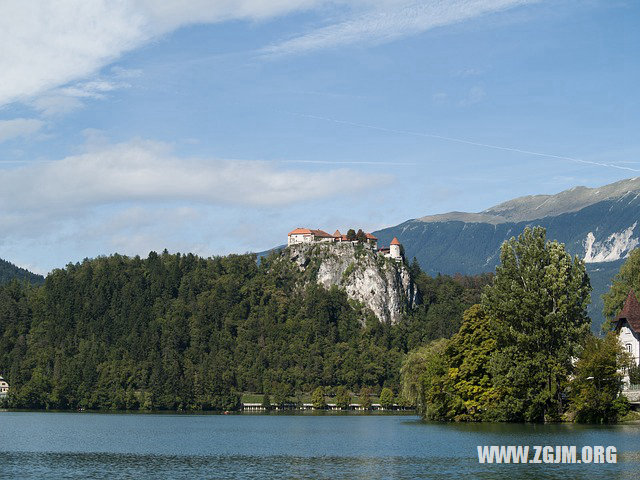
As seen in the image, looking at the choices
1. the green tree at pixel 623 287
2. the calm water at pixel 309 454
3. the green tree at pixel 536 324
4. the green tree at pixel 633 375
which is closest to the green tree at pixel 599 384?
the green tree at pixel 536 324

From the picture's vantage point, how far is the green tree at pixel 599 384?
306ft

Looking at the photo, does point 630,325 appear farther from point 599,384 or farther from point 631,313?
point 599,384

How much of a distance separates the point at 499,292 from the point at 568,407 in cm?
1278

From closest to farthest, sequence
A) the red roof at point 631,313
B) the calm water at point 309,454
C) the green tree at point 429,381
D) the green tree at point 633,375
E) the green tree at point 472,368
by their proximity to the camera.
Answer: the calm water at point 309,454, the green tree at point 633,375, the green tree at point 472,368, the red roof at point 631,313, the green tree at point 429,381

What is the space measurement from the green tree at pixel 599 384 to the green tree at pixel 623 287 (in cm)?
2469

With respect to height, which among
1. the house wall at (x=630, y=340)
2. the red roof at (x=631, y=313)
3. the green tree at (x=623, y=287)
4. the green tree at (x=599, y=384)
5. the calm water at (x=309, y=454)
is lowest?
the calm water at (x=309, y=454)

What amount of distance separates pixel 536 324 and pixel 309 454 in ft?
101

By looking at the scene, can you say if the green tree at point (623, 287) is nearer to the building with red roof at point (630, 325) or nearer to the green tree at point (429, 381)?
the building with red roof at point (630, 325)

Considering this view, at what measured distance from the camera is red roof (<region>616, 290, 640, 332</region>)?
11021 centimetres

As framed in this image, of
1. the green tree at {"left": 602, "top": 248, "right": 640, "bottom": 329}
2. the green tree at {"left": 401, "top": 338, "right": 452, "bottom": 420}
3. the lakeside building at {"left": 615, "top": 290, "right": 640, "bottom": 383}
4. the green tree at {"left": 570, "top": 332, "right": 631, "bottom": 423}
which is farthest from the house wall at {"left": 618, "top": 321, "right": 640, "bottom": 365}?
the green tree at {"left": 401, "top": 338, "right": 452, "bottom": 420}

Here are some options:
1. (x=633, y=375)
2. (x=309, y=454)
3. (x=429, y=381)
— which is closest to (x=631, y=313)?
(x=633, y=375)

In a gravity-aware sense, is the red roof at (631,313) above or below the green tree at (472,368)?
above

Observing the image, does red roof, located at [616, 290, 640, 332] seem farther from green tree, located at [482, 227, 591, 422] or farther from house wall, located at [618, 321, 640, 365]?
green tree, located at [482, 227, 591, 422]

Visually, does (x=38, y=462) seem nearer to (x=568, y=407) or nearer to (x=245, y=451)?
(x=245, y=451)
